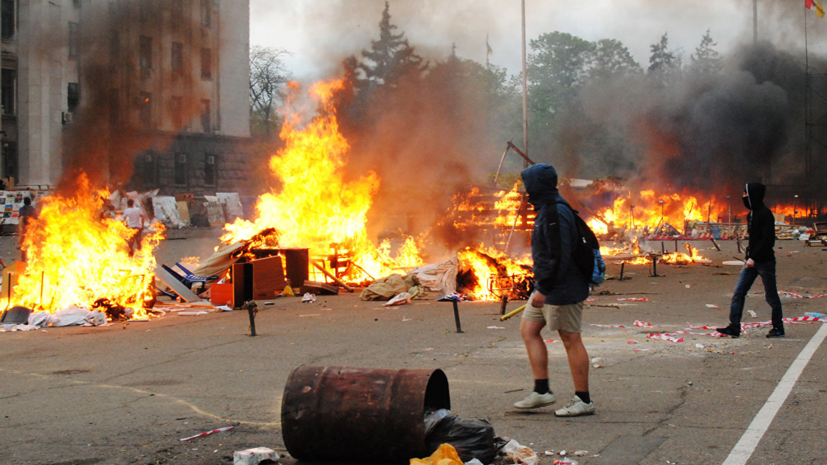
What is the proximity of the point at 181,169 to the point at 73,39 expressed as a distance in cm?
2130

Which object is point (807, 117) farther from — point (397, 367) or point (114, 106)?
point (397, 367)

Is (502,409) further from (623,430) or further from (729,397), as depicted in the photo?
(729,397)

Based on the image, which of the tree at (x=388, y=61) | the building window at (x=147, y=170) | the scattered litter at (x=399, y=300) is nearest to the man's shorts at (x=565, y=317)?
the scattered litter at (x=399, y=300)

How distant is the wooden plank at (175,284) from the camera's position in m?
12.1

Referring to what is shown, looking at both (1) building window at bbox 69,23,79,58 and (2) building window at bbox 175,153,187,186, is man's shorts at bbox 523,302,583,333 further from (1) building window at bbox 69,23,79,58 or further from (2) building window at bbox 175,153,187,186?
(2) building window at bbox 175,153,187,186

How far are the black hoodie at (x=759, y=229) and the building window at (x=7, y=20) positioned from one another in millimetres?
22915

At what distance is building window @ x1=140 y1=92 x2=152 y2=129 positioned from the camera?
13.7 metres

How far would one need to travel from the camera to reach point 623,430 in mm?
4395

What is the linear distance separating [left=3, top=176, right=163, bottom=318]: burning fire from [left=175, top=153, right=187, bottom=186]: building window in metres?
21.4

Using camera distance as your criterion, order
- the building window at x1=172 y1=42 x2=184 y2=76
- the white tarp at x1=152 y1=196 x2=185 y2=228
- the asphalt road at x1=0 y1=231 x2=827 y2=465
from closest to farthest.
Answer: the asphalt road at x1=0 y1=231 x2=827 y2=465 < the building window at x1=172 y1=42 x2=184 y2=76 < the white tarp at x1=152 y1=196 x2=185 y2=228

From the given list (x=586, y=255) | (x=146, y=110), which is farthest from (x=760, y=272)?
(x=146, y=110)

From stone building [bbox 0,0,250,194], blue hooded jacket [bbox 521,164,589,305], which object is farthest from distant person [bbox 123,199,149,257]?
blue hooded jacket [bbox 521,164,589,305]

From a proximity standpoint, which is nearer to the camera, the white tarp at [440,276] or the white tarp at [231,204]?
the white tarp at [440,276]

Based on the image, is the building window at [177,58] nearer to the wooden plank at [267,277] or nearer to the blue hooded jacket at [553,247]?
the wooden plank at [267,277]
